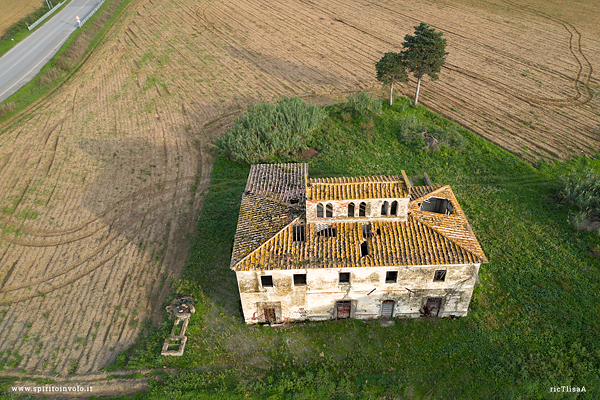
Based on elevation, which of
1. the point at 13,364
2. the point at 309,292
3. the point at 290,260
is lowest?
the point at 13,364

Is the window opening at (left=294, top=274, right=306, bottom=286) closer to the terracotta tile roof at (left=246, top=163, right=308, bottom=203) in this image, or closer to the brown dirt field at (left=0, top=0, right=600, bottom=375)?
the terracotta tile roof at (left=246, top=163, right=308, bottom=203)

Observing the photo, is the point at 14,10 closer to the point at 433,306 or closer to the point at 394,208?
the point at 394,208

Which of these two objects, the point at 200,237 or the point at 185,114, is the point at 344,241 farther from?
the point at 185,114

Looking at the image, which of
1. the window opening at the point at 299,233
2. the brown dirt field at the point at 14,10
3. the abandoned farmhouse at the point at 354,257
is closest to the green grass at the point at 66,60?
the brown dirt field at the point at 14,10

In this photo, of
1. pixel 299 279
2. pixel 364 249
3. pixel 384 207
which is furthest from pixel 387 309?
pixel 384 207

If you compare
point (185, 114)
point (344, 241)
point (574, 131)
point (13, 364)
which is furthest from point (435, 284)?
point (185, 114)

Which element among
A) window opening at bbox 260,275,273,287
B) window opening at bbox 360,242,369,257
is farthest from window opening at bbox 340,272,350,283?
window opening at bbox 260,275,273,287
